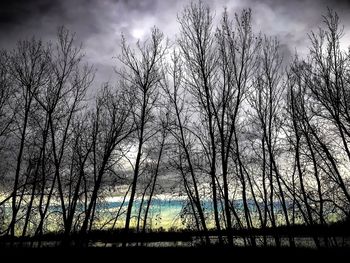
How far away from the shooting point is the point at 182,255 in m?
9.98

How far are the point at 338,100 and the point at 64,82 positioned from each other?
14554 millimetres

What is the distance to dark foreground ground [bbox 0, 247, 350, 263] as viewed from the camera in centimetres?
950

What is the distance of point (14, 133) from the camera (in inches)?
628

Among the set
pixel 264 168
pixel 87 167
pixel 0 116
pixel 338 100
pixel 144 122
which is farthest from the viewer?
pixel 87 167

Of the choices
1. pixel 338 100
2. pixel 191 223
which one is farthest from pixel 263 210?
pixel 338 100

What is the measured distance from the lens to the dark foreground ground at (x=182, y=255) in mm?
9500

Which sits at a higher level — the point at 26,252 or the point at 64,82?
the point at 64,82

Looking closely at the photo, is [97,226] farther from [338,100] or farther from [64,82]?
[338,100]

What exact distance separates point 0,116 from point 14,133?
130 centimetres

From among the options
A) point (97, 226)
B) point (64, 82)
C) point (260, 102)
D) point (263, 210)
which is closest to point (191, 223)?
point (263, 210)

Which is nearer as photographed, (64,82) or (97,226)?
(64,82)

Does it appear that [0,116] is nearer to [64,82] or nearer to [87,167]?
[64,82]

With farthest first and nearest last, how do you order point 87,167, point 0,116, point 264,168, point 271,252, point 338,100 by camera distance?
point 87,167, point 264,168, point 0,116, point 338,100, point 271,252

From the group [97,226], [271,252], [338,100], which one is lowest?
[271,252]
